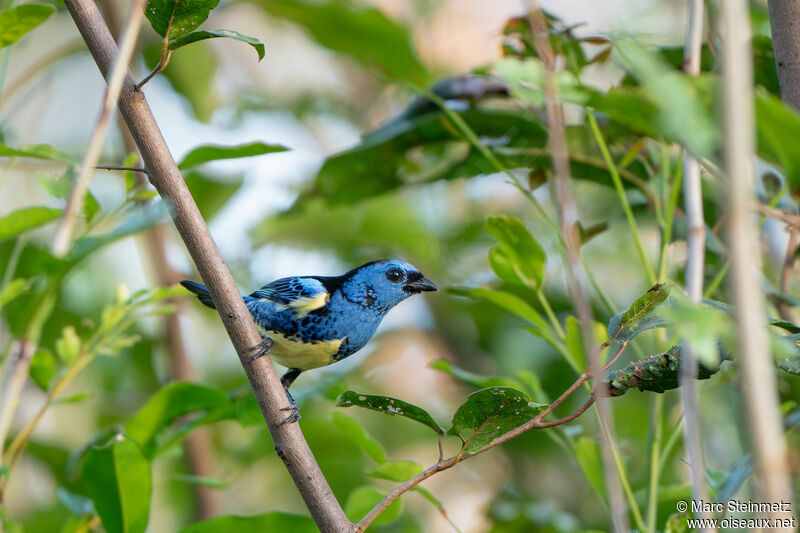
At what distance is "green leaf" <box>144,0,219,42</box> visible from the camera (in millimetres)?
1080

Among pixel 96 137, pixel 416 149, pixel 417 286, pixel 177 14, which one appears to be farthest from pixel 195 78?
pixel 96 137

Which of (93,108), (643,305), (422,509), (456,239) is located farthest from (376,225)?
(643,305)

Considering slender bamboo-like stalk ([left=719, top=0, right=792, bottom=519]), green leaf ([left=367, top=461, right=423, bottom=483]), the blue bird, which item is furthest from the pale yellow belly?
slender bamboo-like stalk ([left=719, top=0, right=792, bottom=519])

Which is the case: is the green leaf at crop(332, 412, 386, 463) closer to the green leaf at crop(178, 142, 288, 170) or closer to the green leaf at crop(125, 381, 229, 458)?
the green leaf at crop(125, 381, 229, 458)

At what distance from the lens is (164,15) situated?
1.09m

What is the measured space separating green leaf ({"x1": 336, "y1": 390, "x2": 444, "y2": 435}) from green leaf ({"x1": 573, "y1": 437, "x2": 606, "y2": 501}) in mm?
524

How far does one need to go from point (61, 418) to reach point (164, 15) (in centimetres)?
278

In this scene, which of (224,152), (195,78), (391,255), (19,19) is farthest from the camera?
(391,255)

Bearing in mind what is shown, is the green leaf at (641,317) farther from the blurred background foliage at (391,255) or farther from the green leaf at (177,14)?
the green leaf at (177,14)

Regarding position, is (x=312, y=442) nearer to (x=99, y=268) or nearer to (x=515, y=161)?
(x=515, y=161)

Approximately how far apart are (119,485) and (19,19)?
0.90m

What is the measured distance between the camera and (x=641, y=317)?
1.05 m

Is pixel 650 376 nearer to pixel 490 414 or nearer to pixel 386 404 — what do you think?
pixel 490 414

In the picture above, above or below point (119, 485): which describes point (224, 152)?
above
